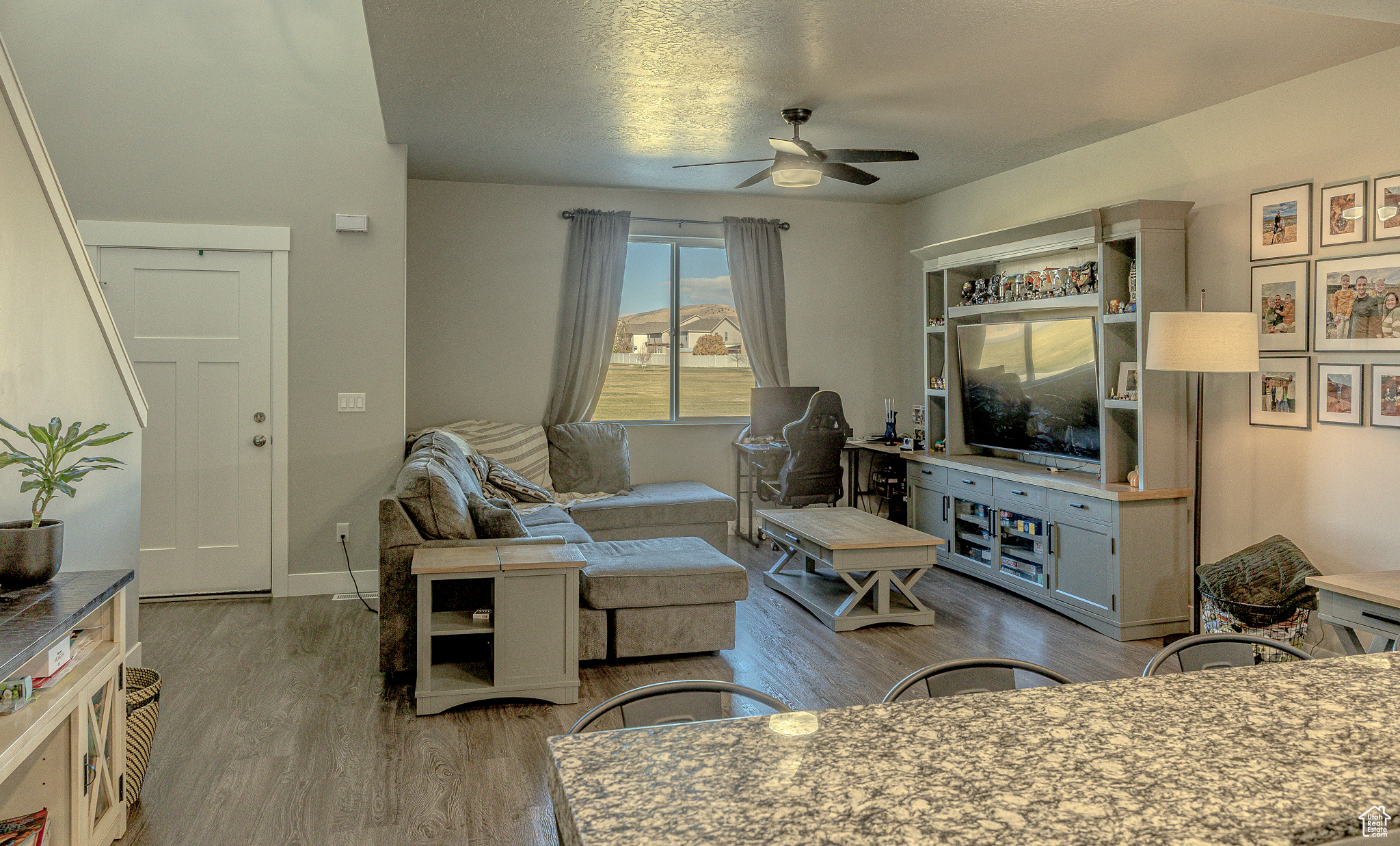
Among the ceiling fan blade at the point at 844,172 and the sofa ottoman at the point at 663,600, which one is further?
the ceiling fan blade at the point at 844,172

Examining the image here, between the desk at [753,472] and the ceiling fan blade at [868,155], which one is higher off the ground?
the ceiling fan blade at [868,155]

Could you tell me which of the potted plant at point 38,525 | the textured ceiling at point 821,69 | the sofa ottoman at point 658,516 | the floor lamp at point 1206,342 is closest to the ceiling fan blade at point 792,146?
the textured ceiling at point 821,69

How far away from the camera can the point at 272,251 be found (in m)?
4.98

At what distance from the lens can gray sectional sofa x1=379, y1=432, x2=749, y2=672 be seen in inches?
141

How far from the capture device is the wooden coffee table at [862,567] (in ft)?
14.3

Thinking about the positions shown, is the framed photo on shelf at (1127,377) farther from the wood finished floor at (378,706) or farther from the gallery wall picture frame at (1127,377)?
the wood finished floor at (378,706)

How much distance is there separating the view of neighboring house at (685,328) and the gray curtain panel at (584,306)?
32cm

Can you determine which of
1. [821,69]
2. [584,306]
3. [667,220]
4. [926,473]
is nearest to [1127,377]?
[926,473]

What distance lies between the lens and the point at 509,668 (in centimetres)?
334

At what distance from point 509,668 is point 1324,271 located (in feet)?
12.7

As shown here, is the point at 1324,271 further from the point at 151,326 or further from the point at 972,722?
the point at 151,326

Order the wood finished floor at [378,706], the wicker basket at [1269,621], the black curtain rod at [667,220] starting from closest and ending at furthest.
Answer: the wood finished floor at [378,706] < the wicker basket at [1269,621] < the black curtain rod at [667,220]

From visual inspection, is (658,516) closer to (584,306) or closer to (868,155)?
(584,306)

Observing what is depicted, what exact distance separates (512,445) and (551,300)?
1148mm
